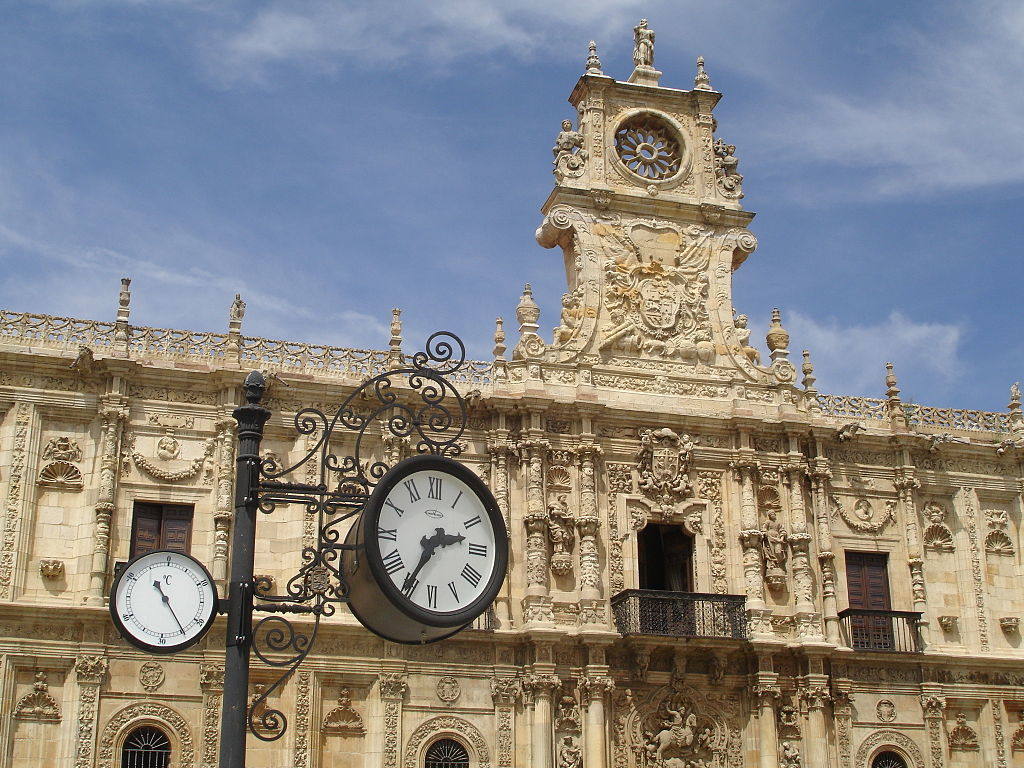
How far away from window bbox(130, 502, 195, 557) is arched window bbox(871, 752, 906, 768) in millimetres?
11378

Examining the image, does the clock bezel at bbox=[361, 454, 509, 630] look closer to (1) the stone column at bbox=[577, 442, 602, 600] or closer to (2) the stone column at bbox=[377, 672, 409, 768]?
(2) the stone column at bbox=[377, 672, 409, 768]

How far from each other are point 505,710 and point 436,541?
577 inches

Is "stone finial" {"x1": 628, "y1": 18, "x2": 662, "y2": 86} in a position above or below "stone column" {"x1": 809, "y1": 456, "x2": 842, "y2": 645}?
above

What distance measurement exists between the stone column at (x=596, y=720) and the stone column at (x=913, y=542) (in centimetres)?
567

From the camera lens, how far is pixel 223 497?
19344mm

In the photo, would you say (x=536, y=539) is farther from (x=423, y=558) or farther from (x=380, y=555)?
(x=380, y=555)

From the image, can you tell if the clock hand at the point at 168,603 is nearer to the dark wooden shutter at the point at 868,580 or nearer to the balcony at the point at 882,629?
the balcony at the point at 882,629

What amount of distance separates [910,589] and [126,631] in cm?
1882

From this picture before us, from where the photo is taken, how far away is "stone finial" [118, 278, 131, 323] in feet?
65.1

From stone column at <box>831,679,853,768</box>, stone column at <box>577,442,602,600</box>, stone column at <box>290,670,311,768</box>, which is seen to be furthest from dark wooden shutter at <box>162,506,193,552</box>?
stone column at <box>831,679,853,768</box>

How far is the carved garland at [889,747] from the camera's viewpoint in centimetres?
2084

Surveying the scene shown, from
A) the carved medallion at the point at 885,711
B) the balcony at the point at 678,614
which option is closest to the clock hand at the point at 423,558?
the balcony at the point at 678,614

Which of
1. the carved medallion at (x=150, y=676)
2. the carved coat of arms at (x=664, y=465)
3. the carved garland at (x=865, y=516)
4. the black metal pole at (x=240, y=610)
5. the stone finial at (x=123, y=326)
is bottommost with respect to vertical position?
the black metal pole at (x=240, y=610)

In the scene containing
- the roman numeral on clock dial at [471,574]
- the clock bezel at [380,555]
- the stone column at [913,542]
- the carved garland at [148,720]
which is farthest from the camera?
the stone column at [913,542]
